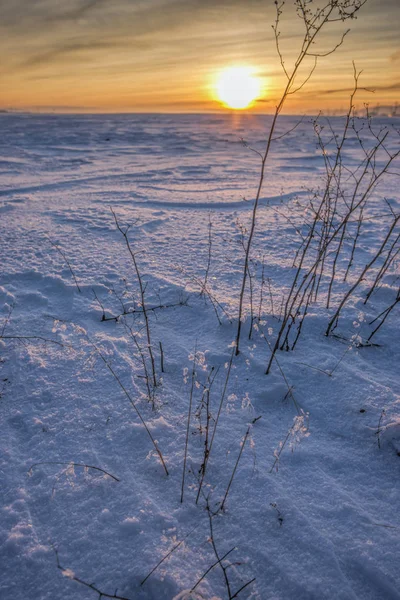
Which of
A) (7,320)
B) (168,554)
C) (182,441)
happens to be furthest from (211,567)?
(7,320)

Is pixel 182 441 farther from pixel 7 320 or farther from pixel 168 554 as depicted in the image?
pixel 7 320

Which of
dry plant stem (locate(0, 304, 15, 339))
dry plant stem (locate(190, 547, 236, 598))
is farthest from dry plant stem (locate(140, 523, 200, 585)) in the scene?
dry plant stem (locate(0, 304, 15, 339))

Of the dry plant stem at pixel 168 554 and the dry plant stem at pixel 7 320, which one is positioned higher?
the dry plant stem at pixel 7 320

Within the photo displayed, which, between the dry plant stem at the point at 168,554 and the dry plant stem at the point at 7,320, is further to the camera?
the dry plant stem at the point at 7,320

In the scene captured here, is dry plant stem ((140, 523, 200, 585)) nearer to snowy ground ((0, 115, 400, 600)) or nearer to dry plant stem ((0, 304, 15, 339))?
snowy ground ((0, 115, 400, 600))

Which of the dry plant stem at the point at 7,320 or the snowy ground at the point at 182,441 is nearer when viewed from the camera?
the snowy ground at the point at 182,441

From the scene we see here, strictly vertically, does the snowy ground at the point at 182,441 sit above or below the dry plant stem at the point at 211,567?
above

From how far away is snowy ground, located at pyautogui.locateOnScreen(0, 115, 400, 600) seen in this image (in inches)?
55.1

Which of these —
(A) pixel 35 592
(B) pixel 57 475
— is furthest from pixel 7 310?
(A) pixel 35 592

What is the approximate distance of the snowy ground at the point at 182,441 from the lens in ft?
4.59

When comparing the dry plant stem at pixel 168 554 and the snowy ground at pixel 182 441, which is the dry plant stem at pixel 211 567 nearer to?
the snowy ground at pixel 182 441

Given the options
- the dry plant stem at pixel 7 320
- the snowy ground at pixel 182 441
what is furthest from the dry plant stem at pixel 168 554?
the dry plant stem at pixel 7 320

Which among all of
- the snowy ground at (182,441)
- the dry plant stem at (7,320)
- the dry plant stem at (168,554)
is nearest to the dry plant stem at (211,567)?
the snowy ground at (182,441)

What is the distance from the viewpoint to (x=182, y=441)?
1.90m
